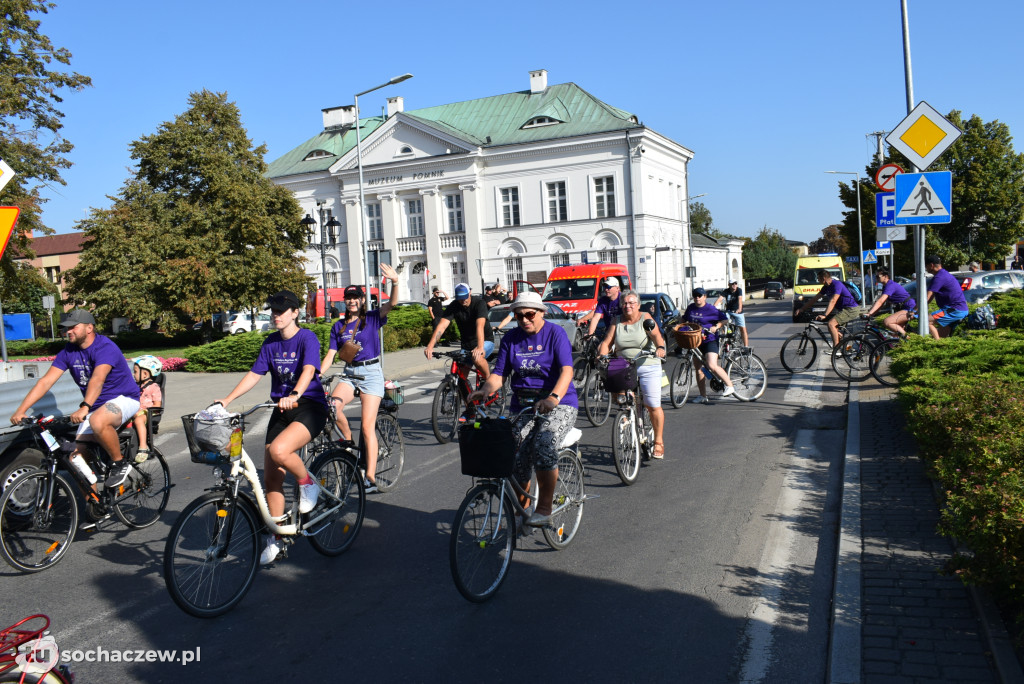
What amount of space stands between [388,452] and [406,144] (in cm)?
4853

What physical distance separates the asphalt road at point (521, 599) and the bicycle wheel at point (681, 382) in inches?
154

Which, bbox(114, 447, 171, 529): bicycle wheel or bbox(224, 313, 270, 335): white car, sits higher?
bbox(224, 313, 270, 335): white car

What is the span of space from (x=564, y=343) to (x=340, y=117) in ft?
200

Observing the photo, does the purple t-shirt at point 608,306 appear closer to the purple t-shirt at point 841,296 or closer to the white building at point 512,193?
the purple t-shirt at point 841,296

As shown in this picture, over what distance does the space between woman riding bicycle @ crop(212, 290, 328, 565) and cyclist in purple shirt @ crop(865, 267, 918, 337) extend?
10343mm

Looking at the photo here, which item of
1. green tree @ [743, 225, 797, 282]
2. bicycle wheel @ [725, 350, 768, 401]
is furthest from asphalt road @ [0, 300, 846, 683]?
green tree @ [743, 225, 797, 282]

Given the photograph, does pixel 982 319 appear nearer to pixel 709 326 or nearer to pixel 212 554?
pixel 709 326

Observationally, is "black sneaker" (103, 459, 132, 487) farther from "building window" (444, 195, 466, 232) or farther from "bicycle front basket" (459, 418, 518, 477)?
"building window" (444, 195, 466, 232)

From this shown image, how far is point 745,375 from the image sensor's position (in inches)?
478

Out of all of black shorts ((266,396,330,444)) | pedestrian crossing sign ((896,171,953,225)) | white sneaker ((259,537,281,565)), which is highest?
pedestrian crossing sign ((896,171,953,225))

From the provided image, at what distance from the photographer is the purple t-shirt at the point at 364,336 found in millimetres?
7412

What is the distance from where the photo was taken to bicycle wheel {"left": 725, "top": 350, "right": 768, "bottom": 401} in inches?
478


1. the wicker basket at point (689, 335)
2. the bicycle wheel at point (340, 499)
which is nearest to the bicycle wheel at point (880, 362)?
the wicker basket at point (689, 335)

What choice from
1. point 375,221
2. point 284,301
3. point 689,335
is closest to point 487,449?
point 284,301
